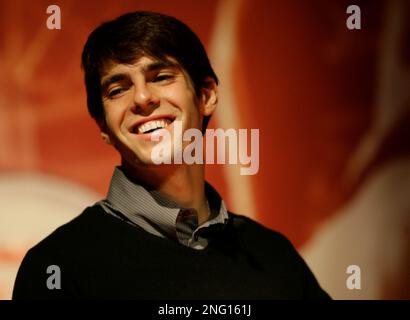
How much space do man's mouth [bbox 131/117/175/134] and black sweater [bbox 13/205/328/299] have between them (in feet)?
0.73

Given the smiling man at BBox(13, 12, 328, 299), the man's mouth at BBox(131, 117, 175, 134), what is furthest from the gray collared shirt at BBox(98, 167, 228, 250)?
the man's mouth at BBox(131, 117, 175, 134)

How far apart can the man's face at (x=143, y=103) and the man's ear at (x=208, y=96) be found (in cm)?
8

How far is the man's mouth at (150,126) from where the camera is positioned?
1355 mm

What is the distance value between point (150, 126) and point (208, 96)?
8.7 inches

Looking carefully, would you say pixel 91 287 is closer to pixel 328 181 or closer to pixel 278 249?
pixel 278 249

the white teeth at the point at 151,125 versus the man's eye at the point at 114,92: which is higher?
the man's eye at the point at 114,92

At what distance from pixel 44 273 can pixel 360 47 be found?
44.1 inches

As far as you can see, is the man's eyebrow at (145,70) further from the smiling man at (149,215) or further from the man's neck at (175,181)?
the man's neck at (175,181)

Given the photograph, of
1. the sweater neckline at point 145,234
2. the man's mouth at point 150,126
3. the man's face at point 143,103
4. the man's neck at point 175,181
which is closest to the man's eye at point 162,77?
the man's face at point 143,103

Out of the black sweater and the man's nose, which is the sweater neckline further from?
the man's nose

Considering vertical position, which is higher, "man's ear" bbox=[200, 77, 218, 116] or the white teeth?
"man's ear" bbox=[200, 77, 218, 116]

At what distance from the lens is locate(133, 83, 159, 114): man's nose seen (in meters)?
1.33

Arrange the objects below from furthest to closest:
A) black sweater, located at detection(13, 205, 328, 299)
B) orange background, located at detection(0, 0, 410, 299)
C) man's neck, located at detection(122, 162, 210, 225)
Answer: orange background, located at detection(0, 0, 410, 299)
man's neck, located at detection(122, 162, 210, 225)
black sweater, located at detection(13, 205, 328, 299)
